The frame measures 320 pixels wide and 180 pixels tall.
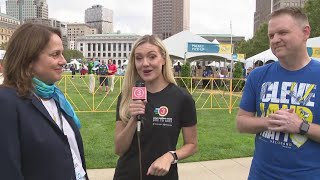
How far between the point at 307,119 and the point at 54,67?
1.55 m

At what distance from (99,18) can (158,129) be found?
19370cm

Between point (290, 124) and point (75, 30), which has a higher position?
point (75, 30)

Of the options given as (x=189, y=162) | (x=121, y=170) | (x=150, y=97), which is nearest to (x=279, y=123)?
(x=150, y=97)

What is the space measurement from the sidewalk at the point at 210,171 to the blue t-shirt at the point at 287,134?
3.51 meters

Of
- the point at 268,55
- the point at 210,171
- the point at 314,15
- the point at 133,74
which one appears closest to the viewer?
the point at 133,74

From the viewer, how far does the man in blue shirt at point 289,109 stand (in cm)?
227

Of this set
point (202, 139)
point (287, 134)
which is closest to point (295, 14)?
point (287, 134)

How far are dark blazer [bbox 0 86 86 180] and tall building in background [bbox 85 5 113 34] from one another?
18874 centimetres

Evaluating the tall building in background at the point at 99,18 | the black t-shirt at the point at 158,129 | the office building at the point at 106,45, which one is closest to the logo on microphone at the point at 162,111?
the black t-shirt at the point at 158,129

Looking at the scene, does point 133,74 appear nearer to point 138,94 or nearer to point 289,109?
point 138,94

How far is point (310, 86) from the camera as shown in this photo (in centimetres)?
231

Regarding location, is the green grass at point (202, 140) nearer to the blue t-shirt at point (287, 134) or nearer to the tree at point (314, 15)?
the blue t-shirt at point (287, 134)

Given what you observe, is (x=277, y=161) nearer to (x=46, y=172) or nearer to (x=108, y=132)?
(x=46, y=172)

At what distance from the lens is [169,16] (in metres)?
118
